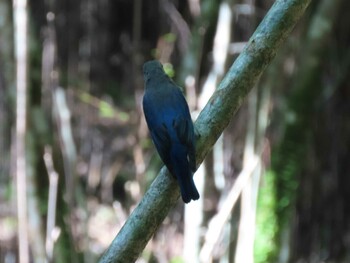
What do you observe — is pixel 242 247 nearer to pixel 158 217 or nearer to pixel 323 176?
pixel 323 176

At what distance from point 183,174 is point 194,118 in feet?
6.76

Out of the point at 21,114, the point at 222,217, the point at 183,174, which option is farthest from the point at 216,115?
the point at 222,217

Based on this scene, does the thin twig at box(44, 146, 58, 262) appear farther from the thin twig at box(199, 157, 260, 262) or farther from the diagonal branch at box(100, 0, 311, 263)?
the diagonal branch at box(100, 0, 311, 263)

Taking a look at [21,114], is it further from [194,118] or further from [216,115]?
[216,115]

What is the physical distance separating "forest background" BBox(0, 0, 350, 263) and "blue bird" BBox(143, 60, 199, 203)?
2.85 ft

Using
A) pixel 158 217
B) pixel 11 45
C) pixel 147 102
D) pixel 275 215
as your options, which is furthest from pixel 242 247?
pixel 158 217

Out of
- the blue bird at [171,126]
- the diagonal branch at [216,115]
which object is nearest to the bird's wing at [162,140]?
the blue bird at [171,126]

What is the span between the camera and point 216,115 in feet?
6.08

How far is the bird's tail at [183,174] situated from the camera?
194cm

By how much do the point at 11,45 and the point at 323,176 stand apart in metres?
3.00

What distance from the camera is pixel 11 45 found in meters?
3.73

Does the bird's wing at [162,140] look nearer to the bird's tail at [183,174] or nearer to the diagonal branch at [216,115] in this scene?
the bird's tail at [183,174]

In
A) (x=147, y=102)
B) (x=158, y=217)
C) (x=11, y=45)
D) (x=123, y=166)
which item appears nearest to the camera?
(x=158, y=217)

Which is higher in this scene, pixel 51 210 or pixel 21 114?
pixel 21 114
